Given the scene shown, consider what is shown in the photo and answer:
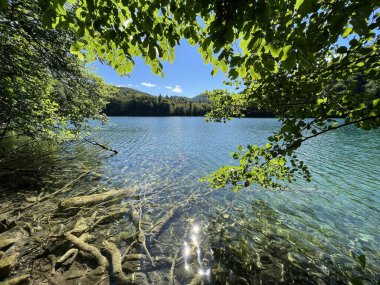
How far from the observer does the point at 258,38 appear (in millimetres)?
2477

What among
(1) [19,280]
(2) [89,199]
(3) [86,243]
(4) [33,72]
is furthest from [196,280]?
(4) [33,72]

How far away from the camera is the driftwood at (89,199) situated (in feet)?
35.8

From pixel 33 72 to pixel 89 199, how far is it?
→ 761cm

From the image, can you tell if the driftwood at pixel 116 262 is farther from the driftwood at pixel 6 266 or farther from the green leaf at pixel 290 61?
the green leaf at pixel 290 61

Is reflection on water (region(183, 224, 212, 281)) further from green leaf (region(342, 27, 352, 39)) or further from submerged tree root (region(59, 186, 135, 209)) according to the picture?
green leaf (region(342, 27, 352, 39))

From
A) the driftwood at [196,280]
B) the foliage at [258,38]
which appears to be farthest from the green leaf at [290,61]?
the driftwood at [196,280]

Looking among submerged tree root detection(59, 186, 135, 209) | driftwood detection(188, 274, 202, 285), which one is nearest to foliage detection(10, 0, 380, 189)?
driftwood detection(188, 274, 202, 285)

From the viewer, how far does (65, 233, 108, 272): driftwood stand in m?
7.08

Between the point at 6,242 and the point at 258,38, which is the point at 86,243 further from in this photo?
the point at 258,38

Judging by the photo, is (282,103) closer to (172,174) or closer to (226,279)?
(226,279)

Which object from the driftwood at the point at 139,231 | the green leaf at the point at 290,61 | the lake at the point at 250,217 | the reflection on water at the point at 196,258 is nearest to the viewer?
the green leaf at the point at 290,61

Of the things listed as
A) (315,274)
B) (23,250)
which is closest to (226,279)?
(315,274)

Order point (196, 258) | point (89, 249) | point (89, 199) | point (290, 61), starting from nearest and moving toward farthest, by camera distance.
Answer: point (290, 61) < point (89, 249) < point (196, 258) < point (89, 199)

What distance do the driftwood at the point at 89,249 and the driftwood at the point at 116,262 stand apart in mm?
283
